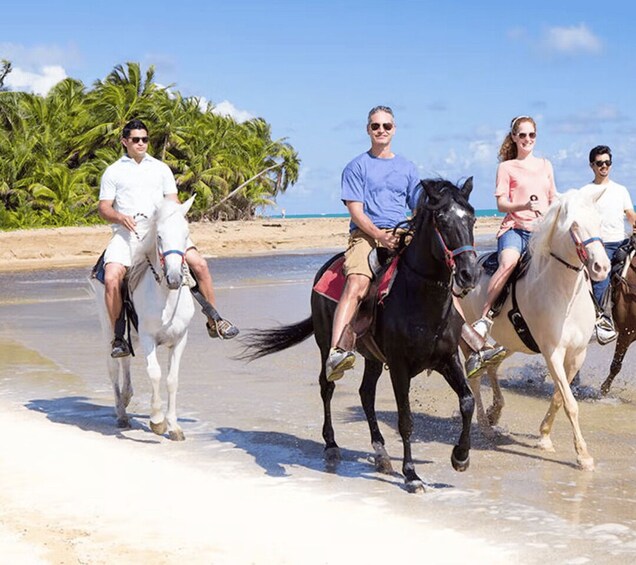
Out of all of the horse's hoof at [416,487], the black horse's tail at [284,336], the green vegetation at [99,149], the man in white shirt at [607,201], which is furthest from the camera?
the green vegetation at [99,149]

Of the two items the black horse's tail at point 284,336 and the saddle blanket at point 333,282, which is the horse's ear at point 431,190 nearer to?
the saddle blanket at point 333,282

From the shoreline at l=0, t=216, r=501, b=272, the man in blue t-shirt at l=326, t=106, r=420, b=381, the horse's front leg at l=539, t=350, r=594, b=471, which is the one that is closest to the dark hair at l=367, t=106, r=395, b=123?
the man in blue t-shirt at l=326, t=106, r=420, b=381

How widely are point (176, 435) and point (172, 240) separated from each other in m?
1.78

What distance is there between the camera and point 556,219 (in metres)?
7.30

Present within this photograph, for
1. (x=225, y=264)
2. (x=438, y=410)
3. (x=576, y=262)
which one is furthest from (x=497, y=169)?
(x=225, y=264)

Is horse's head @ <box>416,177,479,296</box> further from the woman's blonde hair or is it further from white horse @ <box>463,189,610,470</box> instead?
the woman's blonde hair

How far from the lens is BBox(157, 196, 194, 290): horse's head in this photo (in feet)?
24.5

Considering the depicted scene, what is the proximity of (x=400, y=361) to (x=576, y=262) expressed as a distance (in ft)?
5.57

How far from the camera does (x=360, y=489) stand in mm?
6672

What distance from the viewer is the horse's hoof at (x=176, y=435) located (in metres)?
8.20

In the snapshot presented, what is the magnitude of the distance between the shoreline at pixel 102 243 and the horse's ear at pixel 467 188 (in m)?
26.7

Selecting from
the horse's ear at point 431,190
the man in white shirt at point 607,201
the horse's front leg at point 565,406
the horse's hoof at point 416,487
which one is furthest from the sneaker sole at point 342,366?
the man in white shirt at point 607,201

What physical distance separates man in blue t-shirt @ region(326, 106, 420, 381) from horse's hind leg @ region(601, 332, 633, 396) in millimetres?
4223

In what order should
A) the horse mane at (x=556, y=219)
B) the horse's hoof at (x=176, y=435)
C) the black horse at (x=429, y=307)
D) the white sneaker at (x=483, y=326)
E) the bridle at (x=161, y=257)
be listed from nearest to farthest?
the black horse at (x=429, y=307)
the horse mane at (x=556, y=219)
the bridle at (x=161, y=257)
the white sneaker at (x=483, y=326)
the horse's hoof at (x=176, y=435)
